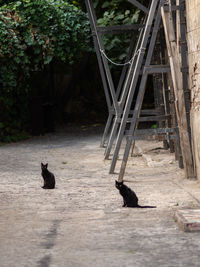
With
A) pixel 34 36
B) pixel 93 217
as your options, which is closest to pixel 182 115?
pixel 93 217

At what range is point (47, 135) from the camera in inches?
675

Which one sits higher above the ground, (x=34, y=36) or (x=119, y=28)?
(x=119, y=28)

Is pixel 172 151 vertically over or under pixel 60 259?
under

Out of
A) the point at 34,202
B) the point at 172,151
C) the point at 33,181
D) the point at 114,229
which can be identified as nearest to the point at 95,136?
the point at 172,151

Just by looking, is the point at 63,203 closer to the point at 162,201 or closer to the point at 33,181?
the point at 162,201

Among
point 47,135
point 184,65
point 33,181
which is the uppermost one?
point 184,65

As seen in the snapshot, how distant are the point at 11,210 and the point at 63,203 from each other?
2.21 feet

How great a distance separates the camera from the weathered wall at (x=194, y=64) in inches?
278

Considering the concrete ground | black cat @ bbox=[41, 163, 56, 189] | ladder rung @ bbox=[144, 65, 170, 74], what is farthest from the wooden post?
black cat @ bbox=[41, 163, 56, 189]

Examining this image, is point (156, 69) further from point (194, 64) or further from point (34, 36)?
point (34, 36)

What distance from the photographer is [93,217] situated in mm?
5762

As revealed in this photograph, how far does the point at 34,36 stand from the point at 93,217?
9.56 metres

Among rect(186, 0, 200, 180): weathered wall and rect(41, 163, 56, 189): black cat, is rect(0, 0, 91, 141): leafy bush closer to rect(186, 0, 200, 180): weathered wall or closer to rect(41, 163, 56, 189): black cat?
rect(41, 163, 56, 189): black cat

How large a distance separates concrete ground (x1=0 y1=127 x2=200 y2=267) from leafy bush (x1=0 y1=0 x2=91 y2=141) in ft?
14.1
